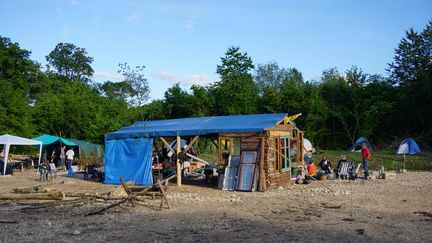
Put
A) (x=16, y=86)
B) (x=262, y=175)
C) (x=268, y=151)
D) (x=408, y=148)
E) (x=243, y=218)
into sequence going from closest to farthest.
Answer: (x=243, y=218), (x=262, y=175), (x=268, y=151), (x=408, y=148), (x=16, y=86)

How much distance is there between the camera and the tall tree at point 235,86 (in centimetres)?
3872

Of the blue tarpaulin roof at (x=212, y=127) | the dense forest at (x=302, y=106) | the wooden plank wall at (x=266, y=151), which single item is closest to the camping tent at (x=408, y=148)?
the dense forest at (x=302, y=106)

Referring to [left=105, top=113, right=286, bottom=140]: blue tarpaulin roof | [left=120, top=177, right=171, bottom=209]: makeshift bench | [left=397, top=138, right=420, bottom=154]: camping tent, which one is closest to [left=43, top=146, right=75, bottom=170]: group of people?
[left=105, top=113, right=286, bottom=140]: blue tarpaulin roof

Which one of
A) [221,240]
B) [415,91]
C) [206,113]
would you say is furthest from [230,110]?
[221,240]

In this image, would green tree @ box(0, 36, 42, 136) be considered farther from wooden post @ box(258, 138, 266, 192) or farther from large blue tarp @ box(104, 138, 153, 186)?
wooden post @ box(258, 138, 266, 192)

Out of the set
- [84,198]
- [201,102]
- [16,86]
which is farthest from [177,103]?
[84,198]

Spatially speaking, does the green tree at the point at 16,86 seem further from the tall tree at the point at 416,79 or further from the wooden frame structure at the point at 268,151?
the tall tree at the point at 416,79

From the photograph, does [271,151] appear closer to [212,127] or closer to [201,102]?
[212,127]

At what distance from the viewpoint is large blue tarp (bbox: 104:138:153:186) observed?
17.1 metres

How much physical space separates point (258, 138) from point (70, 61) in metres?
54.5

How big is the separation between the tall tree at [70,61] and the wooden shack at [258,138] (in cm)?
4944

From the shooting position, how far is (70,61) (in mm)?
63375

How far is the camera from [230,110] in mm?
38000

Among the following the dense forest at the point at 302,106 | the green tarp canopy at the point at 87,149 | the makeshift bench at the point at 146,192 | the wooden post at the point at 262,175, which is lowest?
the makeshift bench at the point at 146,192
